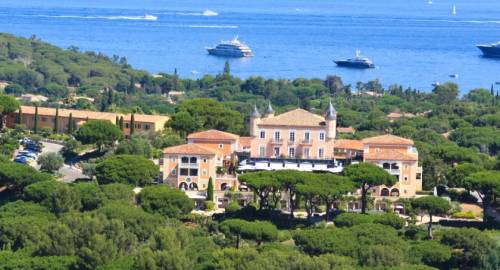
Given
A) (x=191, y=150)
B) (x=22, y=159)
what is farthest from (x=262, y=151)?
(x=22, y=159)

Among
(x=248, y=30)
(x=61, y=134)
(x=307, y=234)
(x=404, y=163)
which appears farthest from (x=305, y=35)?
(x=307, y=234)

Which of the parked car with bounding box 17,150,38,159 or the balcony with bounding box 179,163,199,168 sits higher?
the parked car with bounding box 17,150,38,159

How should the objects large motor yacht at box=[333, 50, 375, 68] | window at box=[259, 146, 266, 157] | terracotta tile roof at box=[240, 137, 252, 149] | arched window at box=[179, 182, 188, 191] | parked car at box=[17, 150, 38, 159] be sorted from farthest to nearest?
large motor yacht at box=[333, 50, 375, 68], parked car at box=[17, 150, 38, 159], terracotta tile roof at box=[240, 137, 252, 149], window at box=[259, 146, 266, 157], arched window at box=[179, 182, 188, 191]

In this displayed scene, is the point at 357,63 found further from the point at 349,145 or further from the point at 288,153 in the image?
the point at 288,153

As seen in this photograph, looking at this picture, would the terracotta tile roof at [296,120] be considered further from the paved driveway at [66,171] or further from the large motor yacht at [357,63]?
the large motor yacht at [357,63]

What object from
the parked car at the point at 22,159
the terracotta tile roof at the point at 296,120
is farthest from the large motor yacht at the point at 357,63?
the parked car at the point at 22,159

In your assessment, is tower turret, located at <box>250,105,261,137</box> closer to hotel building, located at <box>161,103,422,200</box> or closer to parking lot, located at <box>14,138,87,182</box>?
hotel building, located at <box>161,103,422,200</box>

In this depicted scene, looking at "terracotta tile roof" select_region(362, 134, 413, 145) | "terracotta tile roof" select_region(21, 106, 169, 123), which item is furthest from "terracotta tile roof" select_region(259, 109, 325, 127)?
"terracotta tile roof" select_region(21, 106, 169, 123)
